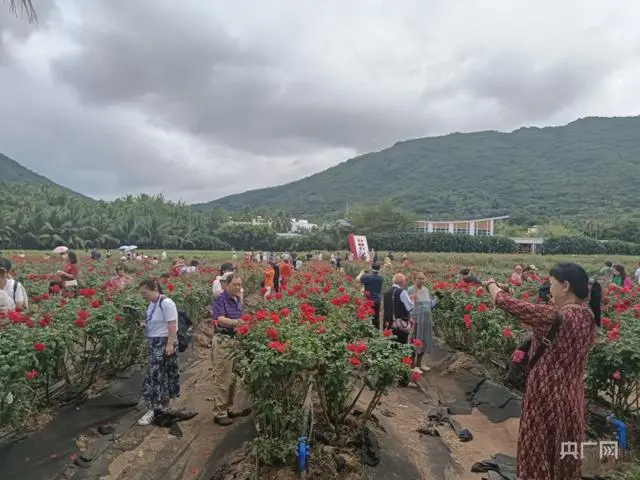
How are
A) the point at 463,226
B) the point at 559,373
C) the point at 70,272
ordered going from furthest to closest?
the point at 463,226 < the point at 70,272 < the point at 559,373

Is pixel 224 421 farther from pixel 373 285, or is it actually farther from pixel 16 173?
pixel 16 173

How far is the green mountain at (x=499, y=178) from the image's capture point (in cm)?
11350

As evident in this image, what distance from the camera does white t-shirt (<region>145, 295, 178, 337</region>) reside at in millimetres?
5145

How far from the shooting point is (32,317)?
4.90 m

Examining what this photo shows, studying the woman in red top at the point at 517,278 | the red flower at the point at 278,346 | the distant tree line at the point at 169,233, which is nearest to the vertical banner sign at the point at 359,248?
the woman in red top at the point at 517,278

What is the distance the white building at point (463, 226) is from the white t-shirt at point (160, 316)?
65.8 m

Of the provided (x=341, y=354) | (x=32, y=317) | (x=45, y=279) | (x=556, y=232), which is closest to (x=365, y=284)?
(x=341, y=354)

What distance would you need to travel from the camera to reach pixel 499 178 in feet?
478

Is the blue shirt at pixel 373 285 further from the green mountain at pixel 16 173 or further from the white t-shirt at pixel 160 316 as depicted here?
the green mountain at pixel 16 173

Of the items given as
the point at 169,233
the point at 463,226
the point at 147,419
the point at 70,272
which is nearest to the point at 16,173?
the point at 169,233

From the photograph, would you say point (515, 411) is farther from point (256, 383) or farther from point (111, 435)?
point (111, 435)

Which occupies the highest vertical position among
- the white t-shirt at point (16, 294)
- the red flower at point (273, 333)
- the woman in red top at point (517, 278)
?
the white t-shirt at point (16, 294)

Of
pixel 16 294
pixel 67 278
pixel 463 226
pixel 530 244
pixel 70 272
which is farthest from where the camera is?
pixel 463 226

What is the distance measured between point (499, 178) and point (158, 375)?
498ft
